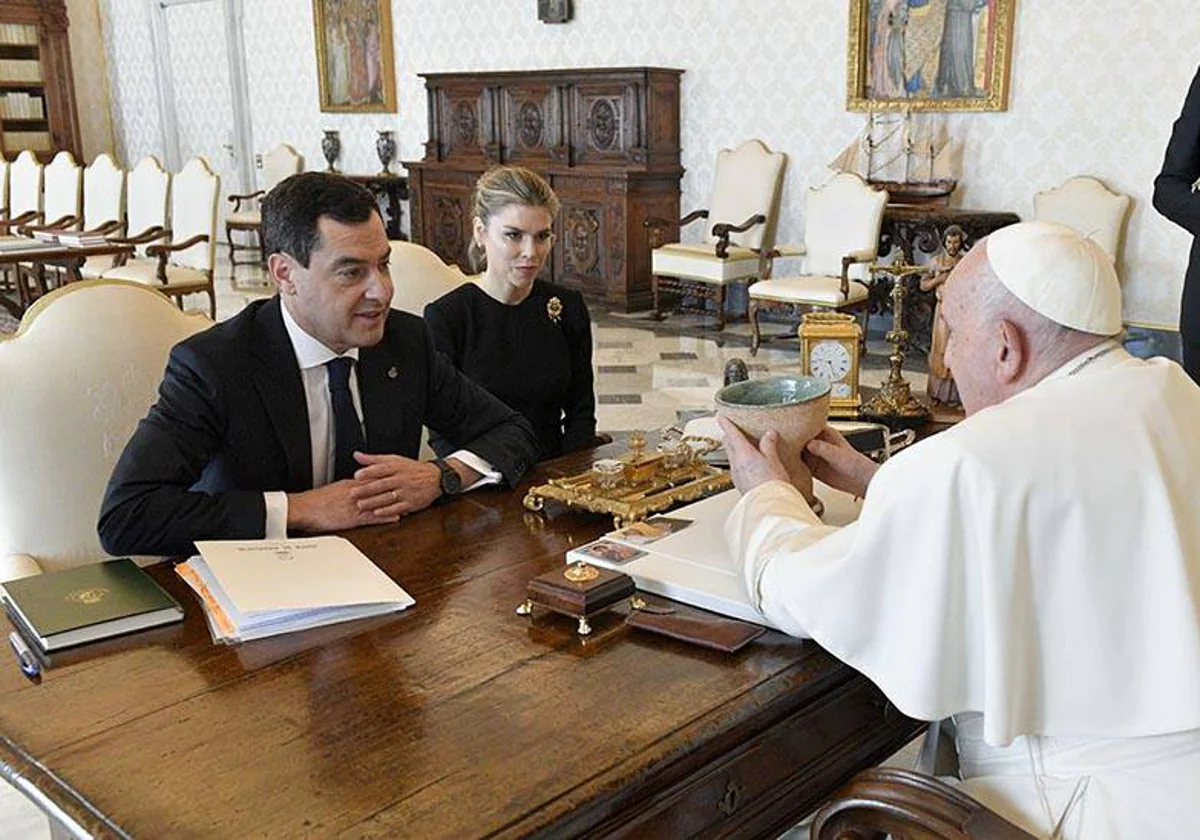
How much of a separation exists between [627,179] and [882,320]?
7.31ft

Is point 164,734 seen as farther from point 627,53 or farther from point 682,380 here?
point 627,53

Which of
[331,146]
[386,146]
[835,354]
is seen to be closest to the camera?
[835,354]

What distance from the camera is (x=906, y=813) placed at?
1.35 m

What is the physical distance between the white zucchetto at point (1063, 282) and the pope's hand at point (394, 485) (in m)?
1.11

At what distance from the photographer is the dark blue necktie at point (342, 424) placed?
7.35 feet

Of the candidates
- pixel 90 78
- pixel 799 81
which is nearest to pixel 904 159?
pixel 799 81

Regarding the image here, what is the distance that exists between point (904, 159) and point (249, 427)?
21.5 feet

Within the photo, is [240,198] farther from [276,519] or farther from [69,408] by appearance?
[276,519]

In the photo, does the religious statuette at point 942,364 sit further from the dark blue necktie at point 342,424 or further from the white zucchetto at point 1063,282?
the dark blue necktie at point 342,424

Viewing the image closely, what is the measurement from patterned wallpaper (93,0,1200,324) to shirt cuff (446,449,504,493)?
5.71 meters

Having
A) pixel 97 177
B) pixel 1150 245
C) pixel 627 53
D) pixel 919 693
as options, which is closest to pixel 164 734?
pixel 919 693

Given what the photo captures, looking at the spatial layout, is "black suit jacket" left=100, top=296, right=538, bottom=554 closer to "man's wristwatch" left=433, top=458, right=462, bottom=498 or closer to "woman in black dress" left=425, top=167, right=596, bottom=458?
"man's wristwatch" left=433, top=458, right=462, bottom=498

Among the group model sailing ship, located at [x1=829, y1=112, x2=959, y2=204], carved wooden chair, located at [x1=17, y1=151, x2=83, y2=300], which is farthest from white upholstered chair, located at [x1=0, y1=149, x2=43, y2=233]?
model sailing ship, located at [x1=829, y1=112, x2=959, y2=204]

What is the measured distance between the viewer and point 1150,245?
265 inches
